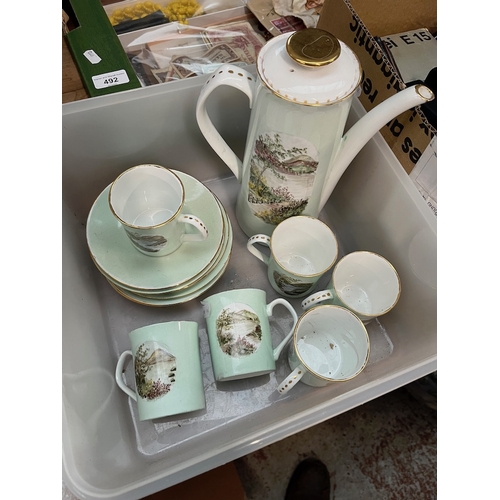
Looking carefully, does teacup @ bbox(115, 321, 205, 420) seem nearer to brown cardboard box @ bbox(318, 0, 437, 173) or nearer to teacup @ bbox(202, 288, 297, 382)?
teacup @ bbox(202, 288, 297, 382)

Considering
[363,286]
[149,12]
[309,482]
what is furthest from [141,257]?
[309,482]

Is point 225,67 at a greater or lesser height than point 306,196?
greater

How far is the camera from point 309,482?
0.90 meters

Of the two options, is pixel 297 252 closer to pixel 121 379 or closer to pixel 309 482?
pixel 121 379

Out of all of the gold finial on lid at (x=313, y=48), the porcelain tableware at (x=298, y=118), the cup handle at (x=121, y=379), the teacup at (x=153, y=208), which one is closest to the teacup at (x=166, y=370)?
the cup handle at (x=121, y=379)

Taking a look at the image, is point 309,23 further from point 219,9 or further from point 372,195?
point 372,195

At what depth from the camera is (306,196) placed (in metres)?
0.60

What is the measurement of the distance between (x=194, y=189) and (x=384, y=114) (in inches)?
12.1

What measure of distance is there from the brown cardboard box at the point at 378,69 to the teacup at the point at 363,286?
0.16 meters

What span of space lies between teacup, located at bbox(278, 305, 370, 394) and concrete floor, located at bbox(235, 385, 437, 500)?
376 millimetres

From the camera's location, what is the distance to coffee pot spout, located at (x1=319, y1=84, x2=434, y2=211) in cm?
48

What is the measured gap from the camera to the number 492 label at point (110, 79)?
66cm

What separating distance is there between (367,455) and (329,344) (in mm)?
454

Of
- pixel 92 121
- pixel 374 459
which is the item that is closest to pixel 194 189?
pixel 92 121
